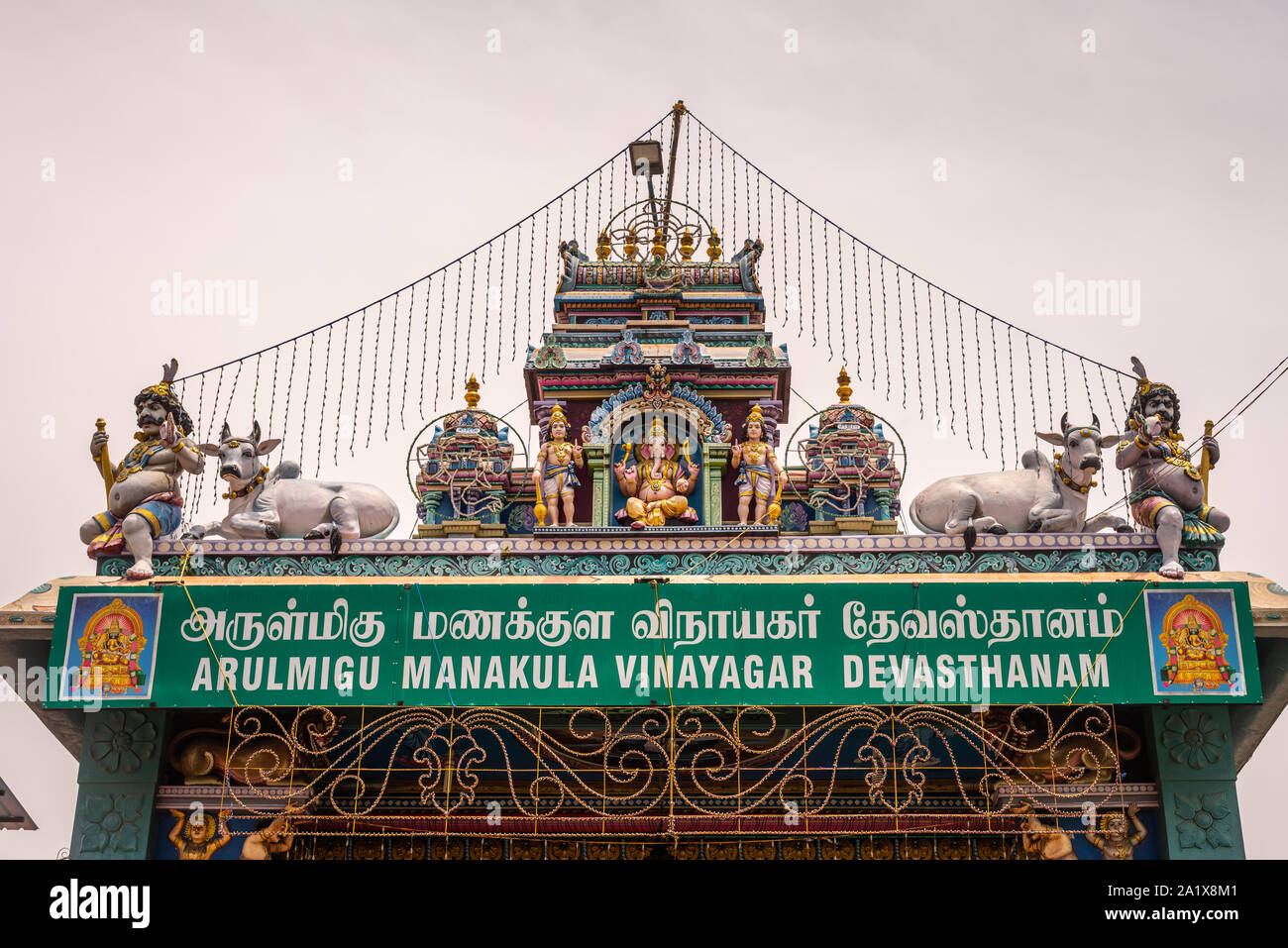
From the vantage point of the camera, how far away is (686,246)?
76.9ft

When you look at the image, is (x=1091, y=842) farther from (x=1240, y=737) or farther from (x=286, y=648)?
(x=286, y=648)

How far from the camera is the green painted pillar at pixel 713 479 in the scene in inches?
765

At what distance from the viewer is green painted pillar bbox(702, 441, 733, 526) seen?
19438mm

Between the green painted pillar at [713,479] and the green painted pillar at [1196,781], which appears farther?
the green painted pillar at [713,479]

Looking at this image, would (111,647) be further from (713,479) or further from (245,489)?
(713,479)

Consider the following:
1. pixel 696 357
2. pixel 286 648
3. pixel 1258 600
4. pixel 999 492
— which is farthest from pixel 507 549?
pixel 1258 600

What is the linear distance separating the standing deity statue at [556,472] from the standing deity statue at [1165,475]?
6809 millimetres

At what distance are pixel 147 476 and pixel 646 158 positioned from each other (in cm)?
932

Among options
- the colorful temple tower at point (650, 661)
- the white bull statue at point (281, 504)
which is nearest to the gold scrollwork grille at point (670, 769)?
the colorful temple tower at point (650, 661)

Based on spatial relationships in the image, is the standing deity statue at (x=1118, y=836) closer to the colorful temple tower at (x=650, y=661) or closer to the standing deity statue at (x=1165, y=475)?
the colorful temple tower at (x=650, y=661)

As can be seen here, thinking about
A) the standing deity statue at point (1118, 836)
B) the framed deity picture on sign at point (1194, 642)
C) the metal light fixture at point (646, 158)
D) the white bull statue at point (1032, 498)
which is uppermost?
the metal light fixture at point (646, 158)

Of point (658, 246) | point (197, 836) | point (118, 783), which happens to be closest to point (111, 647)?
point (118, 783)

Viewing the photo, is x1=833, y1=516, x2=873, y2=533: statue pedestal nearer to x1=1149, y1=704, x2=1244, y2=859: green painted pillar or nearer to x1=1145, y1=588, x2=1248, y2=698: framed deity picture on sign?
x1=1145, y1=588, x2=1248, y2=698: framed deity picture on sign
